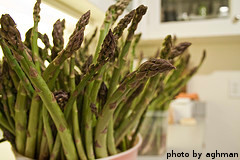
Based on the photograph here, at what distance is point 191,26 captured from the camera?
1.11 m

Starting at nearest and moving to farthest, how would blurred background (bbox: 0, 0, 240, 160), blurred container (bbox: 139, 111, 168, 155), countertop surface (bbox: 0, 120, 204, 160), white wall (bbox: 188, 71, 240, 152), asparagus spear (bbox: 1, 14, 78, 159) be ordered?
asparagus spear (bbox: 1, 14, 78, 159) → blurred container (bbox: 139, 111, 168, 155) → countertop surface (bbox: 0, 120, 204, 160) → blurred background (bbox: 0, 0, 240, 160) → white wall (bbox: 188, 71, 240, 152)

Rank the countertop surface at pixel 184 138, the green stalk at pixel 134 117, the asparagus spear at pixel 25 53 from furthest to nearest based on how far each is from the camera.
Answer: the countertop surface at pixel 184 138
the green stalk at pixel 134 117
the asparagus spear at pixel 25 53

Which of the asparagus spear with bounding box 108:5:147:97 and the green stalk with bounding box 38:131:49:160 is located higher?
the asparagus spear with bounding box 108:5:147:97

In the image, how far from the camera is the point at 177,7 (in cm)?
129

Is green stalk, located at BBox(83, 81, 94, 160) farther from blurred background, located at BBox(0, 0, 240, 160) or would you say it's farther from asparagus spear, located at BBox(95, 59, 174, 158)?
blurred background, located at BBox(0, 0, 240, 160)

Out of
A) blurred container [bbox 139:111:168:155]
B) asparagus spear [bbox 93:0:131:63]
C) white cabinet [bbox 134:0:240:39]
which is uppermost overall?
white cabinet [bbox 134:0:240:39]

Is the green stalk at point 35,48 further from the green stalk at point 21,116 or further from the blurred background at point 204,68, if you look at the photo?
the blurred background at point 204,68

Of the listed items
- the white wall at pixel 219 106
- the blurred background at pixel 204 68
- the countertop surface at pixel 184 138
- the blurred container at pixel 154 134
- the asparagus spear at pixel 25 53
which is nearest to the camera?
the asparagus spear at pixel 25 53

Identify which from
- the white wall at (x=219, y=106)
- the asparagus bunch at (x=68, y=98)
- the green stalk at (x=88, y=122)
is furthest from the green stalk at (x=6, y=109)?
the white wall at (x=219, y=106)

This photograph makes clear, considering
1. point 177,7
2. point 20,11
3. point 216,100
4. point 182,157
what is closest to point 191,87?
point 216,100

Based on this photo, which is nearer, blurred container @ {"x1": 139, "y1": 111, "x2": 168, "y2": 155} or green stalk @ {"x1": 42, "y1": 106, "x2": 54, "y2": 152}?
green stalk @ {"x1": 42, "y1": 106, "x2": 54, "y2": 152}

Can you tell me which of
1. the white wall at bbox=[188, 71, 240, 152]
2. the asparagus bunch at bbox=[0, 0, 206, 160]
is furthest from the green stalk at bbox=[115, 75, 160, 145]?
the white wall at bbox=[188, 71, 240, 152]

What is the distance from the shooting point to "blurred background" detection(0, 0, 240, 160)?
3.34 ft

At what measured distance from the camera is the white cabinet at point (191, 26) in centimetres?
104
